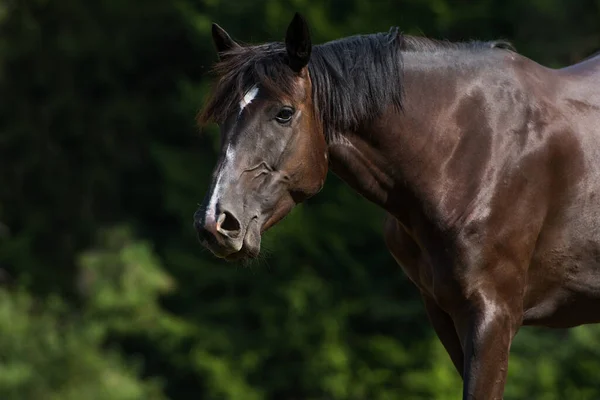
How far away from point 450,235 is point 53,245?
427 inches

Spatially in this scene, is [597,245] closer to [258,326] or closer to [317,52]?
[317,52]

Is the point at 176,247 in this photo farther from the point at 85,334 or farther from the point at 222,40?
the point at 222,40

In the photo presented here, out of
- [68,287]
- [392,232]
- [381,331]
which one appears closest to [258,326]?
[381,331]

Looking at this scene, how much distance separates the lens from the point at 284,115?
3.95m

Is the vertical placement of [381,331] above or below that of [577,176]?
above

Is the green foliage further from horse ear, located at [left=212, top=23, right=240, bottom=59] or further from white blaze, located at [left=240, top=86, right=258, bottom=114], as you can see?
white blaze, located at [left=240, top=86, right=258, bottom=114]

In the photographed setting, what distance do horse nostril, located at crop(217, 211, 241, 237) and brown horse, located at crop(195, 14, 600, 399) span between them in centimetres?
6

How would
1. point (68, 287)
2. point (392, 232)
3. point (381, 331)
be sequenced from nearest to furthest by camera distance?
point (392, 232) → point (381, 331) → point (68, 287)

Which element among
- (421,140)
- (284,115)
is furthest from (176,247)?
(284,115)

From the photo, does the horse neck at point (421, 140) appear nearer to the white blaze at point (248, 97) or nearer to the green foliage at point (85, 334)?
the white blaze at point (248, 97)

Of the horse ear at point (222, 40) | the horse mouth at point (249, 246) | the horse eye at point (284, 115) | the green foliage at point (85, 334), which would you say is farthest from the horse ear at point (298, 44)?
the green foliage at point (85, 334)

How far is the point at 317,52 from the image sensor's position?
13.6 feet

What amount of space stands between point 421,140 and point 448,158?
0.12m

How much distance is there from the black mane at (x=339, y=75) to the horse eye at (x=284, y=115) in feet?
0.25
